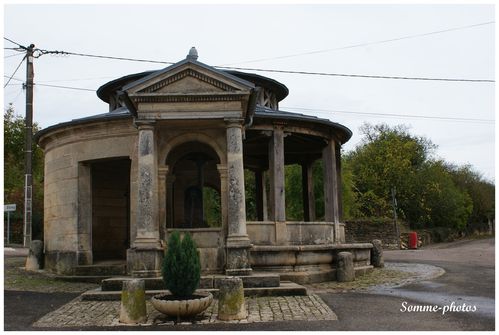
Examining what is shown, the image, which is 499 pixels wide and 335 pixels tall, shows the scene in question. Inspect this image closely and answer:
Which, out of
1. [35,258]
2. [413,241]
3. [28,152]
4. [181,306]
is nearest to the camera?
[181,306]

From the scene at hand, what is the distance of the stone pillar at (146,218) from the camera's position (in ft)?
37.7

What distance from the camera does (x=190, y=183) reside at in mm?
18953

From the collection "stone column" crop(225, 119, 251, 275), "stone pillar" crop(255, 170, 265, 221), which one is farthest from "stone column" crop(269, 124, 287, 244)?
"stone pillar" crop(255, 170, 265, 221)

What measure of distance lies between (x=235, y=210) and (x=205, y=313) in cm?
296

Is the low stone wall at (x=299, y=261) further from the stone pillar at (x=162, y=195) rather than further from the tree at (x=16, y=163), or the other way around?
the tree at (x=16, y=163)

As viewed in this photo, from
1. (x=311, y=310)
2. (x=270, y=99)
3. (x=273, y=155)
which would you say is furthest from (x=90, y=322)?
(x=270, y=99)

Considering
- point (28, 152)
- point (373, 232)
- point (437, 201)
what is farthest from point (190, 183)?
point (437, 201)

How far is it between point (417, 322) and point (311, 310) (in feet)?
5.98

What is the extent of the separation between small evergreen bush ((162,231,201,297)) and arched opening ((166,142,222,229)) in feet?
21.4

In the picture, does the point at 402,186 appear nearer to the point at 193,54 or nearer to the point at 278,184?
the point at 278,184

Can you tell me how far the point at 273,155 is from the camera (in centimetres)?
1463

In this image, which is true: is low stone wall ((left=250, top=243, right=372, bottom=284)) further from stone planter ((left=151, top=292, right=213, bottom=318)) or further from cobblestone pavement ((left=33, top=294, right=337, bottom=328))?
stone planter ((left=151, top=292, right=213, bottom=318))

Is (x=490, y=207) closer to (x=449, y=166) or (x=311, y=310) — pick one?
(x=449, y=166)

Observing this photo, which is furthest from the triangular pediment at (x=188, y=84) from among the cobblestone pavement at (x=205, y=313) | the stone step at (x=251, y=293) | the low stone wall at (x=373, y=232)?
the low stone wall at (x=373, y=232)
